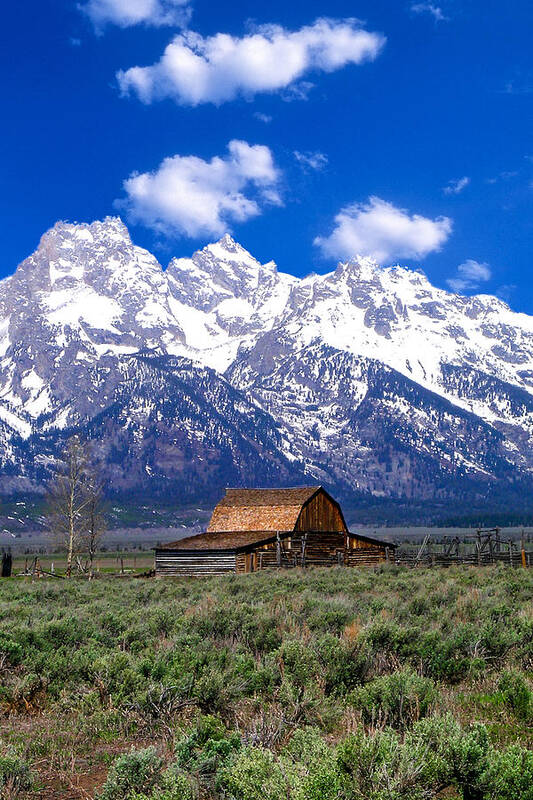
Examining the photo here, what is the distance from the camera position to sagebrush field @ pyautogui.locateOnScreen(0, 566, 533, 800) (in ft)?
17.5

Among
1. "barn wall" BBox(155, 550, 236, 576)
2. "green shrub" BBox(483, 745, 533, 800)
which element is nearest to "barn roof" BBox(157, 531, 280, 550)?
"barn wall" BBox(155, 550, 236, 576)

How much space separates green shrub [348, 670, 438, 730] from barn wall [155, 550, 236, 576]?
38.4m

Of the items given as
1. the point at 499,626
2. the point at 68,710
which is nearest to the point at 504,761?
the point at 68,710

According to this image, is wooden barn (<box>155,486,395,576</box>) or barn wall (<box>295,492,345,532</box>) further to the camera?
barn wall (<box>295,492,345,532</box>)

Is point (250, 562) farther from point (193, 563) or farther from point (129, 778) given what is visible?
point (129, 778)

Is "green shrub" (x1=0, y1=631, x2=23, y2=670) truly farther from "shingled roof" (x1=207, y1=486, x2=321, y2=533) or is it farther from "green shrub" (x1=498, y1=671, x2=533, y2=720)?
"shingled roof" (x1=207, y1=486, x2=321, y2=533)

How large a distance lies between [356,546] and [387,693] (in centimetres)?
4898

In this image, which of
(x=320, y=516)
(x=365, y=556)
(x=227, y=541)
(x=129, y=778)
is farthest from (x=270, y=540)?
(x=129, y=778)

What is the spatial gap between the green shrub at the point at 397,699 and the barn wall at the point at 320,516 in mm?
43001

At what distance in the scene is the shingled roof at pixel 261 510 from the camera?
51.7m

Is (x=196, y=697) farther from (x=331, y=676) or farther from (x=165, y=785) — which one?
(x=165, y=785)

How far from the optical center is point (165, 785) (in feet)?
17.5

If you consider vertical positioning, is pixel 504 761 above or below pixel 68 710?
above

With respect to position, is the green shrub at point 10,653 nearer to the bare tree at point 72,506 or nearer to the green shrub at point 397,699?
the green shrub at point 397,699
